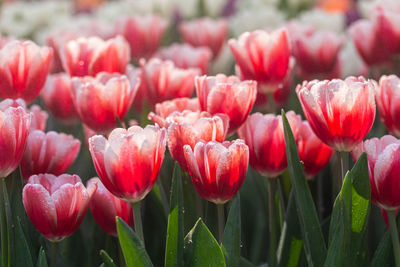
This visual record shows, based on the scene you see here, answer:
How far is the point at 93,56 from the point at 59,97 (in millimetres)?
154

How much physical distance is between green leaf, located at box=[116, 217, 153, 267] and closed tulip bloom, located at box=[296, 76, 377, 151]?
284 mm

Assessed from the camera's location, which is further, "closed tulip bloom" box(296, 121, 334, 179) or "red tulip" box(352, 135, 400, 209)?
"closed tulip bloom" box(296, 121, 334, 179)

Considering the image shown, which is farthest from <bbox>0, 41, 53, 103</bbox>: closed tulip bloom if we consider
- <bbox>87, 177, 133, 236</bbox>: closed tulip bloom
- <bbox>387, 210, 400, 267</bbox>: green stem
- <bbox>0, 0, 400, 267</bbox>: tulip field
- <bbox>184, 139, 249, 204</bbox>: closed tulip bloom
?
<bbox>387, 210, 400, 267</bbox>: green stem

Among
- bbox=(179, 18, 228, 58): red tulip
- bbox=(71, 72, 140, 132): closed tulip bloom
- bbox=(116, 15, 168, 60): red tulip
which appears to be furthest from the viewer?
bbox=(179, 18, 228, 58): red tulip

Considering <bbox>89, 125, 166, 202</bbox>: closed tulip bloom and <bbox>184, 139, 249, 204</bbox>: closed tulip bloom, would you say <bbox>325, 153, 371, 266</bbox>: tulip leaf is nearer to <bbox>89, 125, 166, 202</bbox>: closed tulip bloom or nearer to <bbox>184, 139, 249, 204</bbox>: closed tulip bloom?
<bbox>184, 139, 249, 204</bbox>: closed tulip bloom

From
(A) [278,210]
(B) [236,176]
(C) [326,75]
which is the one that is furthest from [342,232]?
(C) [326,75]

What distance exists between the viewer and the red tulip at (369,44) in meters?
1.35

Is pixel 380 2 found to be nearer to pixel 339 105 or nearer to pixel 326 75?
pixel 326 75

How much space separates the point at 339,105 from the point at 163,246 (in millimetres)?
358

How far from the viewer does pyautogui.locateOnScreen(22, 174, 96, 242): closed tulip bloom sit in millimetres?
784

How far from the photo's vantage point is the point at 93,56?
1.14 m

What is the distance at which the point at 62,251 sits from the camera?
100cm

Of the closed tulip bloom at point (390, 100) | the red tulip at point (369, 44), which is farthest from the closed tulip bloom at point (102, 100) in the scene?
the red tulip at point (369, 44)

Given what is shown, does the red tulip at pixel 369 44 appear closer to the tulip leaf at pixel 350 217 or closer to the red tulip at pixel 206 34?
the red tulip at pixel 206 34
